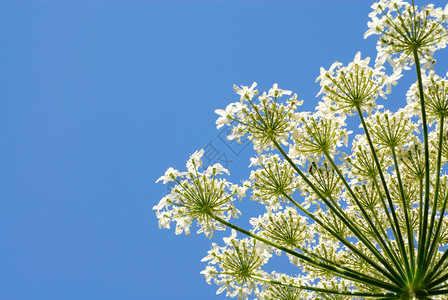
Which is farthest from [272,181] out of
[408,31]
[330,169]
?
[408,31]

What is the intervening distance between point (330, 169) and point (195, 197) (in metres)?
3.96

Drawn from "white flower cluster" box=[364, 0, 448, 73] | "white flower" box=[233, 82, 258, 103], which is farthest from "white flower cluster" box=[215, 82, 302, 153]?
"white flower cluster" box=[364, 0, 448, 73]

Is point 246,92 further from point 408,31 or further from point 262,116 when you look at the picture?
point 408,31

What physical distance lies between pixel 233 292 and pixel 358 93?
689 centimetres

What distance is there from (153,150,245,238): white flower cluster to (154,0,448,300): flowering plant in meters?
0.03

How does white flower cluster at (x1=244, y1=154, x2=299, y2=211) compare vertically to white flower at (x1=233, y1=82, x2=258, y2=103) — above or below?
below

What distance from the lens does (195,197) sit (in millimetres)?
10547

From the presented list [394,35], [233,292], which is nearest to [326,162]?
[394,35]

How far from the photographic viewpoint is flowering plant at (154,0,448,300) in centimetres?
984

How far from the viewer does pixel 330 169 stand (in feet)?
36.8

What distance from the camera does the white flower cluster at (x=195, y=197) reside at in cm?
1056

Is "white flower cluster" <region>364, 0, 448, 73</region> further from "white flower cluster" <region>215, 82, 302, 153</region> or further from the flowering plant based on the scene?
"white flower cluster" <region>215, 82, 302, 153</region>

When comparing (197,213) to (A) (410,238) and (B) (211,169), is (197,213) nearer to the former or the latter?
(B) (211,169)

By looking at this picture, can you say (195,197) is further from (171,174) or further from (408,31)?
(408,31)
